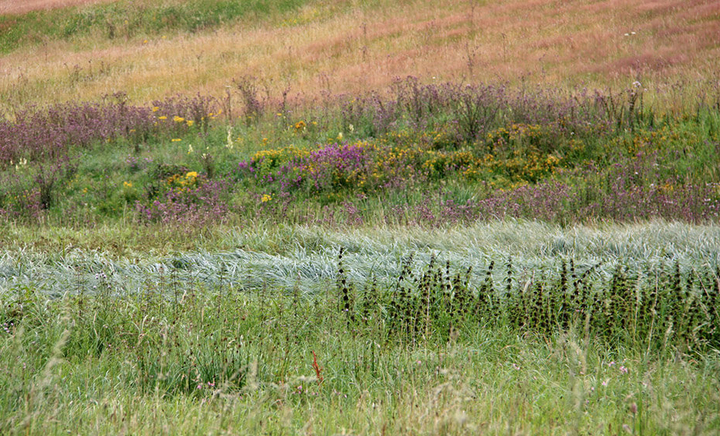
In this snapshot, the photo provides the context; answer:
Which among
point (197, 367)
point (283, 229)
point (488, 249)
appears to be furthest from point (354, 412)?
point (283, 229)

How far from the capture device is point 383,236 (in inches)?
218

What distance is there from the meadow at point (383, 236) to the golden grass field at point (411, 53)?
0.45 ft

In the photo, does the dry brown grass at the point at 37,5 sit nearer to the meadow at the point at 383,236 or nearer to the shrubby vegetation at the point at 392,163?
the meadow at the point at 383,236

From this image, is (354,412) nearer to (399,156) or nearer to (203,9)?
(399,156)

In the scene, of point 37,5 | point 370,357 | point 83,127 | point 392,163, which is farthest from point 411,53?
point 37,5

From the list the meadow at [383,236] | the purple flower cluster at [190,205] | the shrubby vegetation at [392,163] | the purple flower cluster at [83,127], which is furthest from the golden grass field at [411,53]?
the purple flower cluster at [190,205]

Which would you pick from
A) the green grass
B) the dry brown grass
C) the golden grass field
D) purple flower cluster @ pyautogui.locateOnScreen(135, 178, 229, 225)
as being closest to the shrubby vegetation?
purple flower cluster @ pyautogui.locateOnScreen(135, 178, 229, 225)

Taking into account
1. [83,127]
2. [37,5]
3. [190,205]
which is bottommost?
[190,205]

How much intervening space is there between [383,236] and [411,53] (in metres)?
12.1

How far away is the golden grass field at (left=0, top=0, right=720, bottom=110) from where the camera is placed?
12273 millimetres

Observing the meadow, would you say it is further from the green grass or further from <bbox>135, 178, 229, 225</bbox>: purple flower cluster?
the green grass

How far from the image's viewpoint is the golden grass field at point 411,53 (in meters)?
12.3

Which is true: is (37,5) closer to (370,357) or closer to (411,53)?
(411,53)

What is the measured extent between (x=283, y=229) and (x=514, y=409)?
411 centimetres
